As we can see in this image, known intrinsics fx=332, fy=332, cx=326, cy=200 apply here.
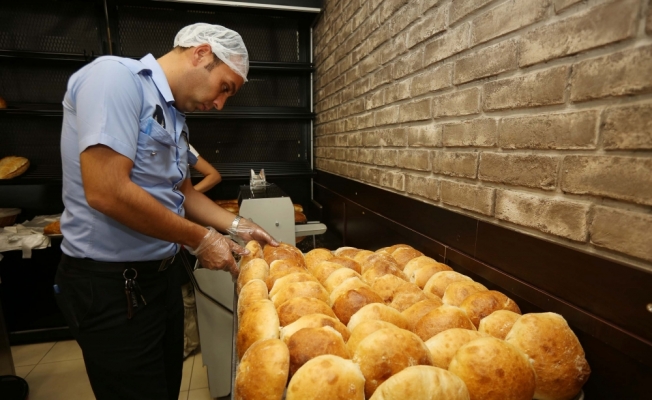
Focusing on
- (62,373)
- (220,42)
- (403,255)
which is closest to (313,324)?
(403,255)

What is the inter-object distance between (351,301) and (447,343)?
0.28 metres

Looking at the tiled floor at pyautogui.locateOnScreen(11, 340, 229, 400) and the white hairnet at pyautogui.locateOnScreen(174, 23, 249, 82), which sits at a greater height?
the white hairnet at pyautogui.locateOnScreen(174, 23, 249, 82)

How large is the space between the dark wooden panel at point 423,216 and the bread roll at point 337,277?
0.47 m

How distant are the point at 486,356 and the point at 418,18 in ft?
4.69

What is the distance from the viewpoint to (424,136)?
154cm

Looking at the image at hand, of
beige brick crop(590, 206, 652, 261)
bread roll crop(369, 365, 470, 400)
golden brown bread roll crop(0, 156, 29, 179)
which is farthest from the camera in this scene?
golden brown bread roll crop(0, 156, 29, 179)

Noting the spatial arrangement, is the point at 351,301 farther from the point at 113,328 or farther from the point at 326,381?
the point at 113,328

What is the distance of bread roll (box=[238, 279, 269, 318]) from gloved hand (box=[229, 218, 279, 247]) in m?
0.59

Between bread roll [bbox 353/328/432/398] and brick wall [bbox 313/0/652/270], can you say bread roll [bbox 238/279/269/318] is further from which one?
brick wall [bbox 313/0/652/270]

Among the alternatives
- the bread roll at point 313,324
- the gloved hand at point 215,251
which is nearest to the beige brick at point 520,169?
the bread roll at point 313,324

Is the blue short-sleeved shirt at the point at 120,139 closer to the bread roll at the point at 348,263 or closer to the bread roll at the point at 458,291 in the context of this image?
the bread roll at the point at 348,263

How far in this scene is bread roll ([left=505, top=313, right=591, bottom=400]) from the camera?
0.76 metres

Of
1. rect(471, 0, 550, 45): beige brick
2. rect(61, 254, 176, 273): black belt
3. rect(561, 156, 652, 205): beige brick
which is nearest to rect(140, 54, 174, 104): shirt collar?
rect(61, 254, 176, 273): black belt

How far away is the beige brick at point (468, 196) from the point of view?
3.82 ft
